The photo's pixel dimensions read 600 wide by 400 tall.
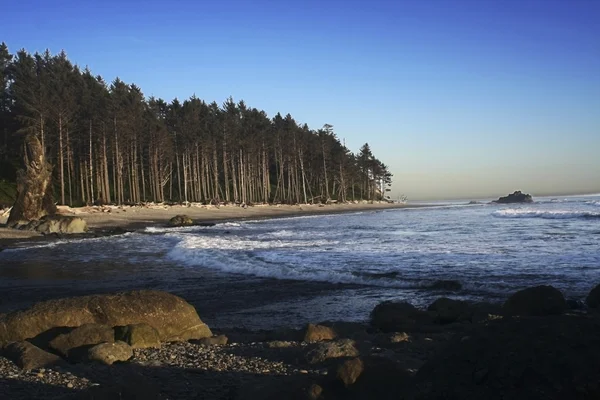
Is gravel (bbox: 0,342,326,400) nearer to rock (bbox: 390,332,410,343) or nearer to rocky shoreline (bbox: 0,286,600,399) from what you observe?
rocky shoreline (bbox: 0,286,600,399)

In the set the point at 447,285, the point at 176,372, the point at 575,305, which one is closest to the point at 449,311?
the point at 575,305

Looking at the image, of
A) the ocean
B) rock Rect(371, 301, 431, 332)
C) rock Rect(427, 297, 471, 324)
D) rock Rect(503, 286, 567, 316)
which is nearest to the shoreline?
the ocean

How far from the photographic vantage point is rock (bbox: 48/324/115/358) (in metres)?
6.56

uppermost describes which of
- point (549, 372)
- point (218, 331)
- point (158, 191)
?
point (158, 191)

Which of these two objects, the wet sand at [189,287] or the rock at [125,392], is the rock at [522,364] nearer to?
the rock at [125,392]

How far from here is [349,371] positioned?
3.95m

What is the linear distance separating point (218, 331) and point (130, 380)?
388 centimetres

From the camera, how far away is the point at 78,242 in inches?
1070

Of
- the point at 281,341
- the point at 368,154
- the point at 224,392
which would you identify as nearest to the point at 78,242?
the point at 281,341

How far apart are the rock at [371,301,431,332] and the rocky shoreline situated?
2cm

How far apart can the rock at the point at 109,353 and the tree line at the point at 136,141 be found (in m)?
47.5

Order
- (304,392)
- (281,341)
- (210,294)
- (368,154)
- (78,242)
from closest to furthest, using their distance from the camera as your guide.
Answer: (304,392) < (281,341) < (210,294) < (78,242) < (368,154)

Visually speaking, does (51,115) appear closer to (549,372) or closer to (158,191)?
(158,191)

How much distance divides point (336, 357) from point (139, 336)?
9.87 ft
